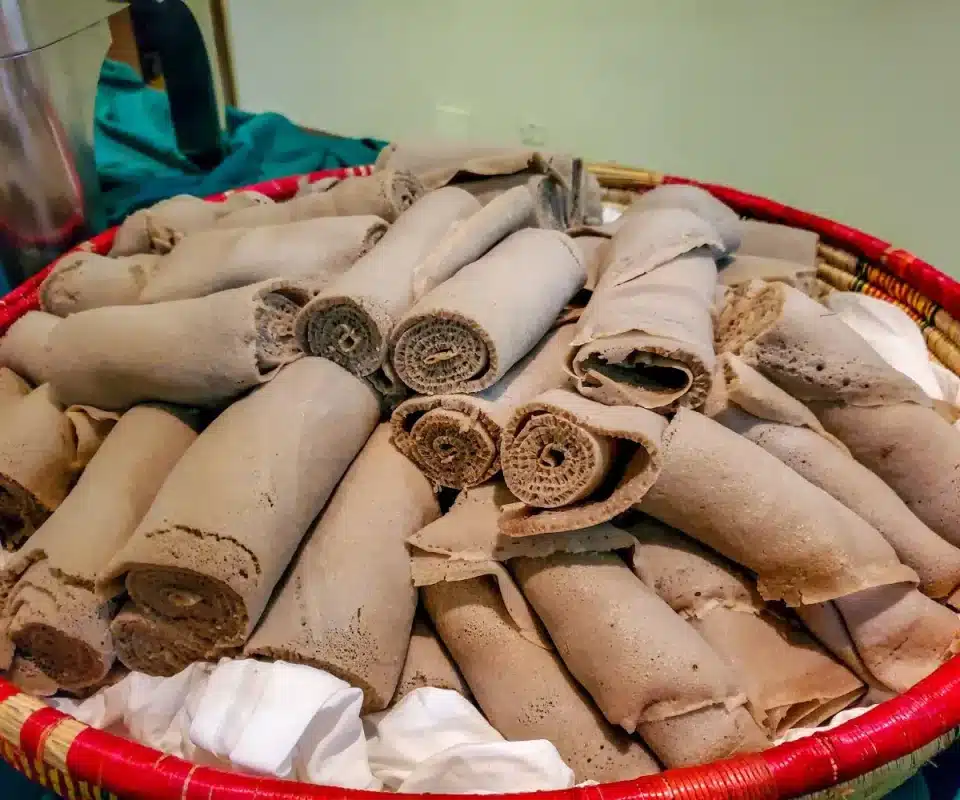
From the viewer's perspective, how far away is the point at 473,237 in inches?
40.5

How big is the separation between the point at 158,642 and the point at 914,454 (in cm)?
79

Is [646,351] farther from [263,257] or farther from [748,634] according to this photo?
[263,257]

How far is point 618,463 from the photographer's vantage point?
0.81m

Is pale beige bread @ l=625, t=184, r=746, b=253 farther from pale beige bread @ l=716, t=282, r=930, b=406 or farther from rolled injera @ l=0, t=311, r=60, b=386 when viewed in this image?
rolled injera @ l=0, t=311, r=60, b=386

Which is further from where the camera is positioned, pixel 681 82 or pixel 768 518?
pixel 681 82

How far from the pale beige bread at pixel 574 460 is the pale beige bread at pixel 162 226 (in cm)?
67

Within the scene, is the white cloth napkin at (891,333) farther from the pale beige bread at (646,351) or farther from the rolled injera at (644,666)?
the rolled injera at (644,666)

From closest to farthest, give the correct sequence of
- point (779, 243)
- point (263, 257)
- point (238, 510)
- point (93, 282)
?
1. point (238, 510)
2. point (263, 257)
3. point (93, 282)
4. point (779, 243)

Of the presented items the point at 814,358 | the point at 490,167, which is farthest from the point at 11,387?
the point at 814,358

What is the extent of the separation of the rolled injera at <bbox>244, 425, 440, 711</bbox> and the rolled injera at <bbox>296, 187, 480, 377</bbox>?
119 millimetres

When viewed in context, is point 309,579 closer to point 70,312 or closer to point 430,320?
point 430,320

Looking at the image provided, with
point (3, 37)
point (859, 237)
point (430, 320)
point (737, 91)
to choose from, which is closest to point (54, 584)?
point (430, 320)

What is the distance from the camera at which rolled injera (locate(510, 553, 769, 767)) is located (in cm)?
73

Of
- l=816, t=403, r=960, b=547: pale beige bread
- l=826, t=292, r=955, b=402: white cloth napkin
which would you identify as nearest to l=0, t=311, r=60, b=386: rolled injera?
l=816, t=403, r=960, b=547: pale beige bread
